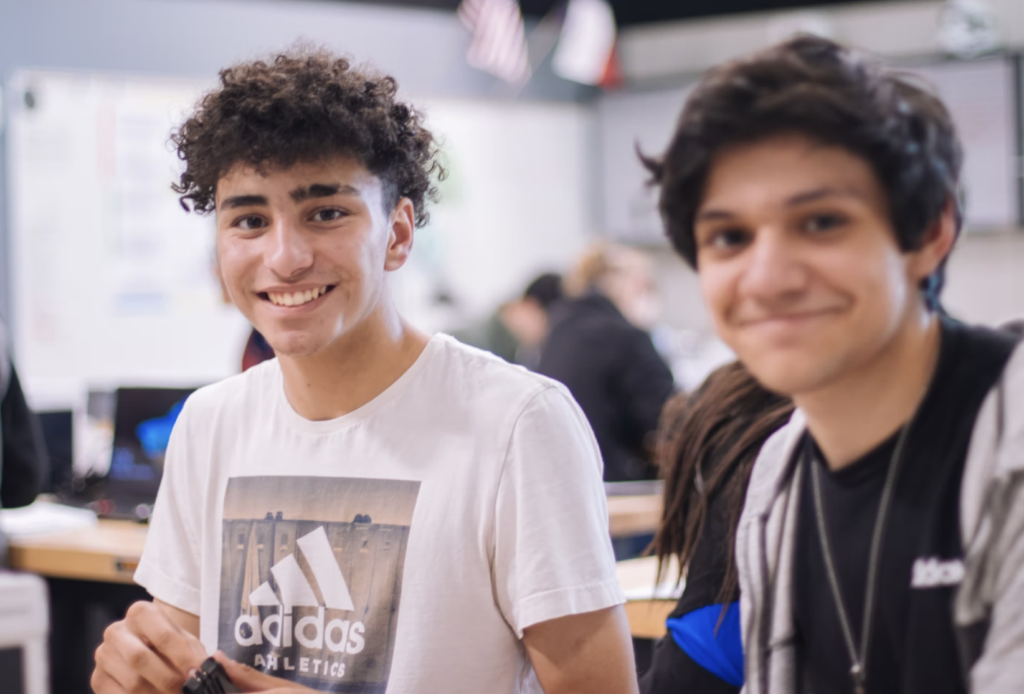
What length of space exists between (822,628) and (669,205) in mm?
427

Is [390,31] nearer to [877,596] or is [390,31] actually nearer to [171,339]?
[171,339]

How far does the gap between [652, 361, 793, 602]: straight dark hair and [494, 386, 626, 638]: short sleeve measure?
20 centimetres

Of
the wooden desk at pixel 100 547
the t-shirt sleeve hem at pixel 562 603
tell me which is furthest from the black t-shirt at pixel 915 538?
the wooden desk at pixel 100 547

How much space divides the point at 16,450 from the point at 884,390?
2457mm

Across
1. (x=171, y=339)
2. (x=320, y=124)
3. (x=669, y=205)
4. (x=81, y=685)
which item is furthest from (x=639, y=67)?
(x=669, y=205)

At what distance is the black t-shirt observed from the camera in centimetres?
94

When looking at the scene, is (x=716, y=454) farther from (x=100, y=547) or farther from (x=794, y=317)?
(x=100, y=547)

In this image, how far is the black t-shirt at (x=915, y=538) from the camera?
0.94m

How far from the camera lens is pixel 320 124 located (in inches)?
59.2

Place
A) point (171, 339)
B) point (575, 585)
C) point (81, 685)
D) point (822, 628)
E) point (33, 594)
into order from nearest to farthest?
1. point (822, 628)
2. point (575, 585)
3. point (33, 594)
4. point (81, 685)
5. point (171, 339)

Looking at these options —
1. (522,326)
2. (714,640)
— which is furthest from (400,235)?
(522,326)

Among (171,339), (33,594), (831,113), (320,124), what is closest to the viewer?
(831,113)

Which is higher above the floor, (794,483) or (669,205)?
(669,205)

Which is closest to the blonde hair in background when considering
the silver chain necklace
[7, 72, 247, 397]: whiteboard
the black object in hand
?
[7, 72, 247, 397]: whiteboard
